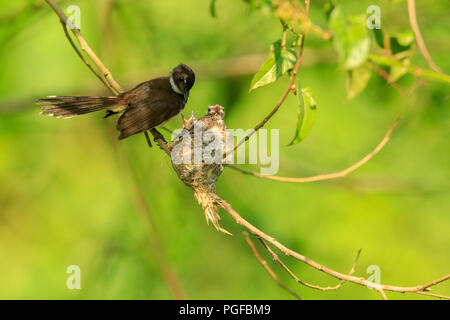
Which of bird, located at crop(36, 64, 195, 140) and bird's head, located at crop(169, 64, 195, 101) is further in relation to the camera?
bird's head, located at crop(169, 64, 195, 101)

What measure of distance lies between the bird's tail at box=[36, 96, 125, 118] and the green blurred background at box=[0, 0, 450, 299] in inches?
83.1

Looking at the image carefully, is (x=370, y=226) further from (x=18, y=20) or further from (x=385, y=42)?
(x=385, y=42)

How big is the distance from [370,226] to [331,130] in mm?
2010

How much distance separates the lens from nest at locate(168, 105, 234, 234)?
3.59m

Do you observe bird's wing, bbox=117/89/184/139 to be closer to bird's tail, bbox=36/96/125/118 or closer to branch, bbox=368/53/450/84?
bird's tail, bbox=36/96/125/118

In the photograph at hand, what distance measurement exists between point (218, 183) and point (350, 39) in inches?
246

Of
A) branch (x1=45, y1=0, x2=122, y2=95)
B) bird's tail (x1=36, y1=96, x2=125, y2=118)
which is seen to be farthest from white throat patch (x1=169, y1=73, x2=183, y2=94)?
branch (x1=45, y1=0, x2=122, y2=95)

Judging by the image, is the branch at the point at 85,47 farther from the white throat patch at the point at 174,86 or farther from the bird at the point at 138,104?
the white throat patch at the point at 174,86

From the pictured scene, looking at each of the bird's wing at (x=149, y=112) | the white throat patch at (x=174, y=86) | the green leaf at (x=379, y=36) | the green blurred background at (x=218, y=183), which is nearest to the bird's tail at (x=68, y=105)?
the bird's wing at (x=149, y=112)

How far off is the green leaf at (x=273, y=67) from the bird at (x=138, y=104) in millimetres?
1381

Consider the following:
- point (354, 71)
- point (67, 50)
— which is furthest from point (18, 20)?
point (67, 50)

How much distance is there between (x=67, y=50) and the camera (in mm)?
10367

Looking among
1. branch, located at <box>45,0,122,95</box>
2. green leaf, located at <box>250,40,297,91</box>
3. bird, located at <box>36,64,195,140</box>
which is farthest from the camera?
bird, located at <box>36,64,195,140</box>

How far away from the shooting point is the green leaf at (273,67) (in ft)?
7.46
